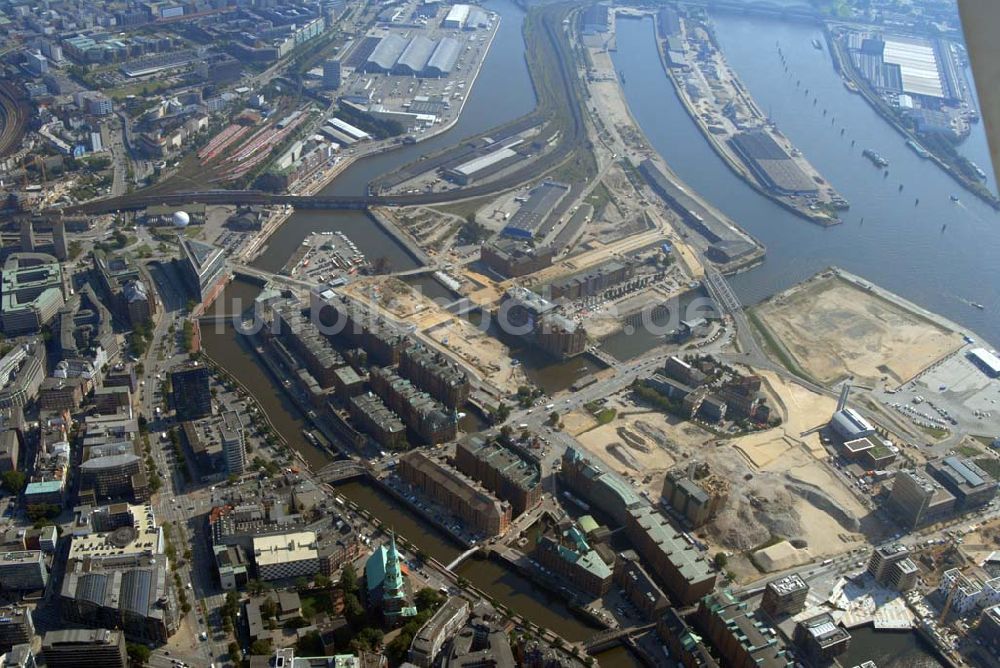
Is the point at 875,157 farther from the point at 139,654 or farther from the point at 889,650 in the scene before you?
the point at 139,654

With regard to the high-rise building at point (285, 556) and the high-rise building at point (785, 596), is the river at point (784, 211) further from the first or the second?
the high-rise building at point (785, 596)

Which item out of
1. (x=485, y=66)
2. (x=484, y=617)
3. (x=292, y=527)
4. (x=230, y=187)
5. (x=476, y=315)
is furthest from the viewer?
(x=485, y=66)

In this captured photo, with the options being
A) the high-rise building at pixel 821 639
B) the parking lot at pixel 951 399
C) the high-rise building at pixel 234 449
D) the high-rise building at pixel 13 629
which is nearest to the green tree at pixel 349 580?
the high-rise building at pixel 234 449

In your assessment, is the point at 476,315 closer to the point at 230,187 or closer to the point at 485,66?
the point at 230,187

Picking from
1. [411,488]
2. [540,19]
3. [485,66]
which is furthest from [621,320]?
[540,19]

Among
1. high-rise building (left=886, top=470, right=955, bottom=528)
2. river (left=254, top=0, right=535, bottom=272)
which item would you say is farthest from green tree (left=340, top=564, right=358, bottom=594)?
river (left=254, top=0, right=535, bottom=272)

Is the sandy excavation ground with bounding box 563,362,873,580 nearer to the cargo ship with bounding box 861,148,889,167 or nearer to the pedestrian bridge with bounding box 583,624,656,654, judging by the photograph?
the pedestrian bridge with bounding box 583,624,656,654
